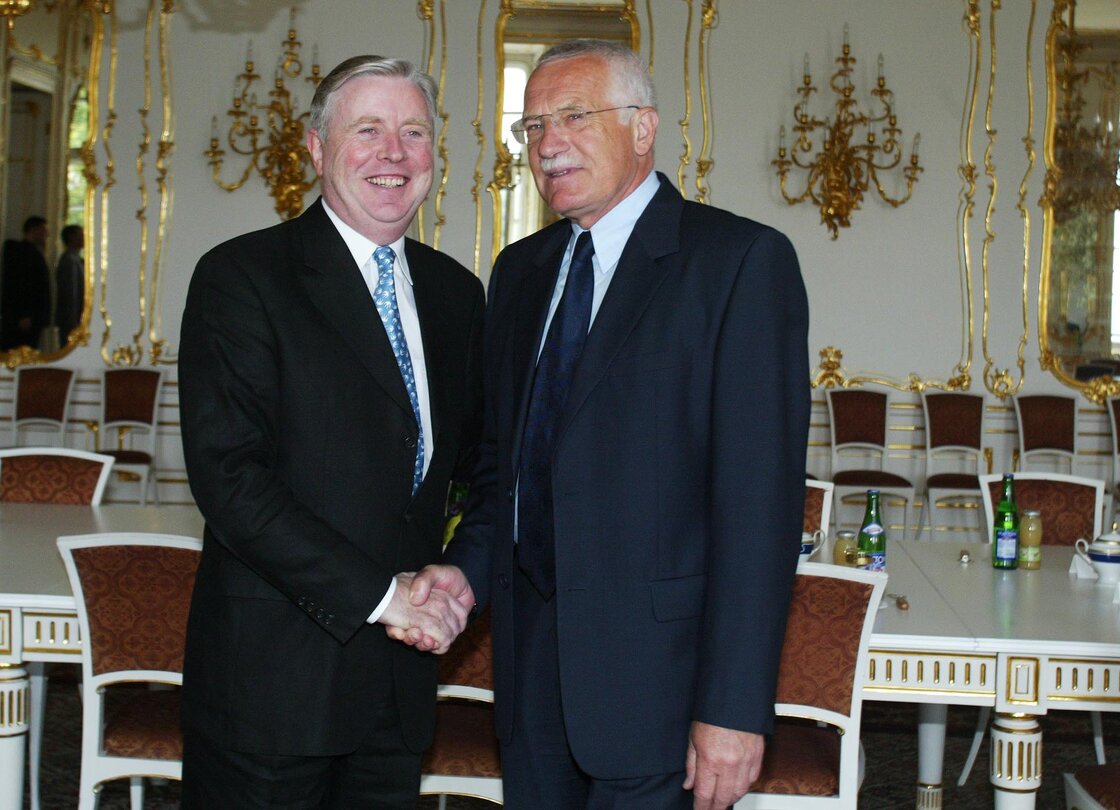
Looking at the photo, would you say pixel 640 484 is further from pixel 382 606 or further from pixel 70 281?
→ pixel 70 281

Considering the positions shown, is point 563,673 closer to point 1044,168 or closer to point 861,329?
point 861,329

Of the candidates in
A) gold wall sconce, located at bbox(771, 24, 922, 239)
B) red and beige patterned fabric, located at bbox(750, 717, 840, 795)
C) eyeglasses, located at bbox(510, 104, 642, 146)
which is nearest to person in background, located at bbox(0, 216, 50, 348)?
gold wall sconce, located at bbox(771, 24, 922, 239)

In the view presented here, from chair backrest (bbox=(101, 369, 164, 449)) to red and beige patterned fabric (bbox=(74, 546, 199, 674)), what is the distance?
4.77 meters

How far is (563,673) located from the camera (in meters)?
1.68

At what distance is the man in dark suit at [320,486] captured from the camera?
1.79m

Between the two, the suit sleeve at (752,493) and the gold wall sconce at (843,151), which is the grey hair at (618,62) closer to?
the suit sleeve at (752,493)

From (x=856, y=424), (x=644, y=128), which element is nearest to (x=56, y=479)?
(x=644, y=128)

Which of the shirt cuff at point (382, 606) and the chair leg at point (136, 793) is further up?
the shirt cuff at point (382, 606)

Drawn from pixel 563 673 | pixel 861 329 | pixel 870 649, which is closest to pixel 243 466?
pixel 563 673

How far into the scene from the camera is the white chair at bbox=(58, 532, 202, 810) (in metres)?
2.57

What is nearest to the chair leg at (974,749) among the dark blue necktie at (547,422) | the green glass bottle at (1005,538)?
the green glass bottle at (1005,538)

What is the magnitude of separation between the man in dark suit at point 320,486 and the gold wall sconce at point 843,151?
5.59m

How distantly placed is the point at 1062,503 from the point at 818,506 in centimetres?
78

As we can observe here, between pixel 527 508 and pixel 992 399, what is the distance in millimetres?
6118
